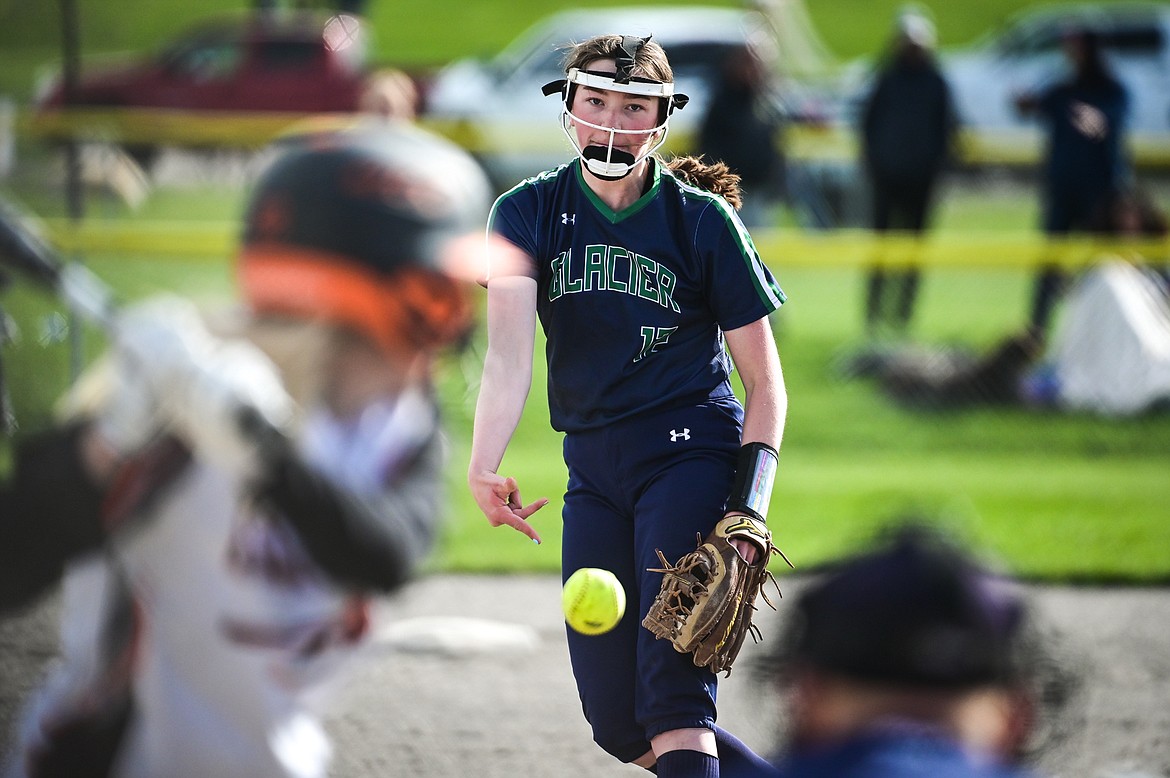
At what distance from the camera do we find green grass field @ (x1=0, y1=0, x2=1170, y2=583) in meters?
6.95

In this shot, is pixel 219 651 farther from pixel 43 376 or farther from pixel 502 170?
pixel 502 170

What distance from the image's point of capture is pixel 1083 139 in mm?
10266

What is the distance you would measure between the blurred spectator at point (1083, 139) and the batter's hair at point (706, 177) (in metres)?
7.19

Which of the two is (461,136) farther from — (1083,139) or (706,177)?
(706,177)

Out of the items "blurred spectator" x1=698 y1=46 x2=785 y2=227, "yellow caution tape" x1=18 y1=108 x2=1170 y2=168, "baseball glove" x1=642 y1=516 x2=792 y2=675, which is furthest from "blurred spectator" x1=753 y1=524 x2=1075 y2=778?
"yellow caution tape" x1=18 y1=108 x2=1170 y2=168

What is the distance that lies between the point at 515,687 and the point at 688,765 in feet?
7.05

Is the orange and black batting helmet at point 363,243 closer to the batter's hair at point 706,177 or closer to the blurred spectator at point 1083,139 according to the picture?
the batter's hair at point 706,177

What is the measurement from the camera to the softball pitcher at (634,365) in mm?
3320

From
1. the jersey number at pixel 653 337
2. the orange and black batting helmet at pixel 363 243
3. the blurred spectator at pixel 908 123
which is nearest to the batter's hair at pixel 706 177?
the jersey number at pixel 653 337

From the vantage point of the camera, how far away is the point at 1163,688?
5301mm

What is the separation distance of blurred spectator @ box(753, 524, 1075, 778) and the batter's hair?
6.47 feet

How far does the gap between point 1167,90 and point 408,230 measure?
15.7m

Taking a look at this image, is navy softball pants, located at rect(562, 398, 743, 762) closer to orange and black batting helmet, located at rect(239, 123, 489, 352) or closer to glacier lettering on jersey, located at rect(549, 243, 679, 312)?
glacier lettering on jersey, located at rect(549, 243, 679, 312)

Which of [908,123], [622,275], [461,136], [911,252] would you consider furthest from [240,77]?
[622,275]
